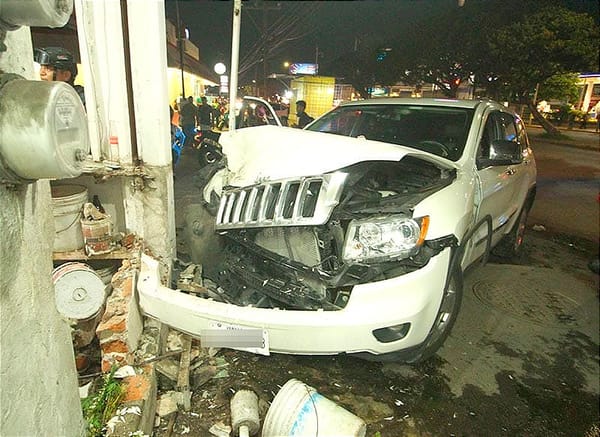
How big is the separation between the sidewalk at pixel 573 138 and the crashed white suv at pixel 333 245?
206 cm

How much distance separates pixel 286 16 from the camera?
14258 mm

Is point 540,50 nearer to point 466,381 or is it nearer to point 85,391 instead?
point 466,381

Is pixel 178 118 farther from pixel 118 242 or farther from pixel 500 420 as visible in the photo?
pixel 500 420

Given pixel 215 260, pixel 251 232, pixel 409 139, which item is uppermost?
pixel 409 139

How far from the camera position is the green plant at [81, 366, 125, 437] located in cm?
185

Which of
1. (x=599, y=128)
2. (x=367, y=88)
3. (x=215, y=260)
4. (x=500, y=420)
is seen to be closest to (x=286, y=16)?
(x=367, y=88)

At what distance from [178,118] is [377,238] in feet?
32.1

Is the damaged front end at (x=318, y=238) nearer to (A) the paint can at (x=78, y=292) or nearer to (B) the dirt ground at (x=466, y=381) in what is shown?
(B) the dirt ground at (x=466, y=381)

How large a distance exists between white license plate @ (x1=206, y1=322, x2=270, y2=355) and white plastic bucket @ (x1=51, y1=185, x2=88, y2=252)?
5.16ft

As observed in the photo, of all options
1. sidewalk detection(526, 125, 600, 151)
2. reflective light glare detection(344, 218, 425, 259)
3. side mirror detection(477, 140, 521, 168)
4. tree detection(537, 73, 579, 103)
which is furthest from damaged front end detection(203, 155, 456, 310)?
tree detection(537, 73, 579, 103)

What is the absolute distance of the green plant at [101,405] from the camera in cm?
185

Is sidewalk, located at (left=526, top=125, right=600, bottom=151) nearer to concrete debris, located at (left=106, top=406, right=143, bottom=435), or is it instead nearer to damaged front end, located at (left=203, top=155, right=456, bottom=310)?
damaged front end, located at (left=203, top=155, right=456, bottom=310)

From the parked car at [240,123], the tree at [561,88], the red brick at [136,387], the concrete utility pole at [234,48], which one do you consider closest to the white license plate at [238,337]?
the red brick at [136,387]

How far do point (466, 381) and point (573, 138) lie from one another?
151 inches
